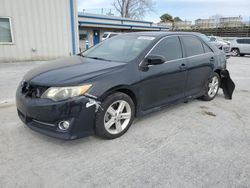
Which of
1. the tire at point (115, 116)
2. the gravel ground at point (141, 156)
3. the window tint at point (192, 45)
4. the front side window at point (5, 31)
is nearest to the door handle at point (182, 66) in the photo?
the window tint at point (192, 45)

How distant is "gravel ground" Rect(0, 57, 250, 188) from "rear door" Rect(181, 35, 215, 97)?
79 cm

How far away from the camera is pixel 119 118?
133 inches

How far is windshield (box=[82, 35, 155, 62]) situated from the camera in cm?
371

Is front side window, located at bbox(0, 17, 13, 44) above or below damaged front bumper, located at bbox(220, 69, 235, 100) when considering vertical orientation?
above

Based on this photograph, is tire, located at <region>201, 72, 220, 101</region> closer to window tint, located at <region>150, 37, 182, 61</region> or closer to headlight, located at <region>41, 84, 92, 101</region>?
window tint, located at <region>150, 37, 182, 61</region>

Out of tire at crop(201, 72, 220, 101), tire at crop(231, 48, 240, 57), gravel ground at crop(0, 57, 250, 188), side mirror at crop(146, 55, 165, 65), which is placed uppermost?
side mirror at crop(146, 55, 165, 65)

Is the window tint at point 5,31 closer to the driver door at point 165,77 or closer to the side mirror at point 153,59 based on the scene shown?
the driver door at point 165,77

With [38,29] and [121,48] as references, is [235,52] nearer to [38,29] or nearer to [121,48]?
[38,29]

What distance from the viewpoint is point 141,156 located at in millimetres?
2918

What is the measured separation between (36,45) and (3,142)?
10242 millimetres

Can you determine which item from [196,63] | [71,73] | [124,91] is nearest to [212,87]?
[196,63]

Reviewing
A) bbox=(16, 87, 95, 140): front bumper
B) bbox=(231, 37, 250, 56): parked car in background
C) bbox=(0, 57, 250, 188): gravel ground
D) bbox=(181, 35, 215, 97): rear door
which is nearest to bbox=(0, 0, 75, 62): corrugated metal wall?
bbox=(0, 57, 250, 188): gravel ground

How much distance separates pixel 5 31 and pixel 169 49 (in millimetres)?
10342

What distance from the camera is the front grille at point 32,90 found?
2942mm
